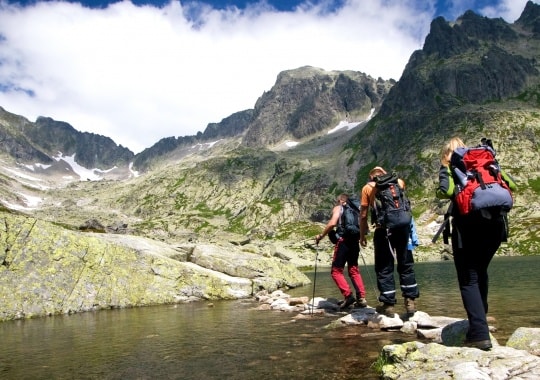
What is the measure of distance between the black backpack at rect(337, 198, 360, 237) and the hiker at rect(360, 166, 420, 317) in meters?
2.16

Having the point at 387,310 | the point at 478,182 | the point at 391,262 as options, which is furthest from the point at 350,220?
the point at 478,182

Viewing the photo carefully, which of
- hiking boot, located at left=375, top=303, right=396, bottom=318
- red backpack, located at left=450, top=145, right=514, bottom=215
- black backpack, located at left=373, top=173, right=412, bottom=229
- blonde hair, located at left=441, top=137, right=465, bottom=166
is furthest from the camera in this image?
hiking boot, located at left=375, top=303, right=396, bottom=318

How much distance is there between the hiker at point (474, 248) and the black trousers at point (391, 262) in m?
3.91

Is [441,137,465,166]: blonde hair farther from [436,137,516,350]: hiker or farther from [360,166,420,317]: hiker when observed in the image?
[360,166,420,317]: hiker

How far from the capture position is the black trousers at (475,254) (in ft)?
25.8

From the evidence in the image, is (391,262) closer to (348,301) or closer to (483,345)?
(348,301)

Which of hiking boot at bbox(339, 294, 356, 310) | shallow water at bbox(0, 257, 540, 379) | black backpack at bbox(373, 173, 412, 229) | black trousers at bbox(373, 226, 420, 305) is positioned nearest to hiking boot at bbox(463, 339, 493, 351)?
shallow water at bbox(0, 257, 540, 379)

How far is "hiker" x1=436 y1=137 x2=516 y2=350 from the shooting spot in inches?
308

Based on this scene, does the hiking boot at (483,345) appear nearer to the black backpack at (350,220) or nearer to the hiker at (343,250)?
the black backpack at (350,220)

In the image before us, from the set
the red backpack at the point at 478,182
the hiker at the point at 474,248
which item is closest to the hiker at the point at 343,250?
the hiker at the point at 474,248

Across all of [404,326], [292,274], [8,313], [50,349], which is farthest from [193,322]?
[292,274]

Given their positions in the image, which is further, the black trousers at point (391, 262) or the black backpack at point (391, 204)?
the black trousers at point (391, 262)

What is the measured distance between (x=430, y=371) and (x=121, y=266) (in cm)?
2255

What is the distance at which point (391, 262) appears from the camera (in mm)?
12773
